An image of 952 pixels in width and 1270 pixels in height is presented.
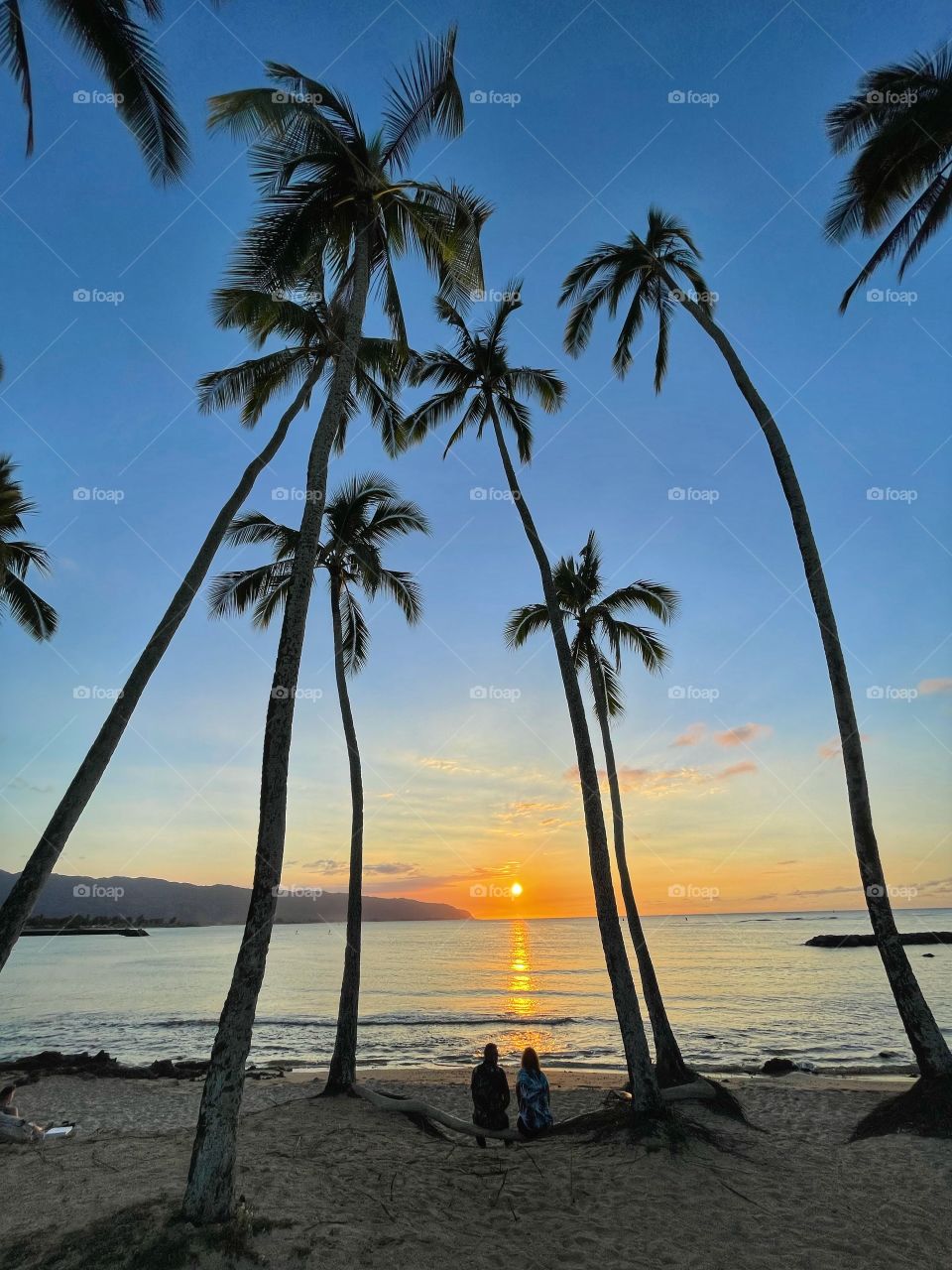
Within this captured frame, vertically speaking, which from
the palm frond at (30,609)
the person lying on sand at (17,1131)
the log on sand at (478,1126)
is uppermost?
the palm frond at (30,609)

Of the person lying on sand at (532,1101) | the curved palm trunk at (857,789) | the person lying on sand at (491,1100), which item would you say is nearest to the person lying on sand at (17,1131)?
the person lying on sand at (491,1100)

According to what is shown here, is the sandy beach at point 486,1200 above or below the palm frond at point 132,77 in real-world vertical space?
below

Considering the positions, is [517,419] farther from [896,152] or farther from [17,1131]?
[17,1131]

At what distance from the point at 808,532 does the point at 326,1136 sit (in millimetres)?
11822

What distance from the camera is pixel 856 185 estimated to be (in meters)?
12.1

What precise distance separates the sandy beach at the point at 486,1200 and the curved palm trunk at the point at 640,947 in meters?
2.89

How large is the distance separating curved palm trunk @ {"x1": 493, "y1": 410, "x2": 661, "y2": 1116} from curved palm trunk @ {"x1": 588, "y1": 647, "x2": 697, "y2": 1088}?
8.35 feet

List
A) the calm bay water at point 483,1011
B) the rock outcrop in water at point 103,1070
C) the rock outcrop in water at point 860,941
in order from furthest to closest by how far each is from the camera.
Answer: the rock outcrop in water at point 860,941 → the calm bay water at point 483,1011 → the rock outcrop in water at point 103,1070

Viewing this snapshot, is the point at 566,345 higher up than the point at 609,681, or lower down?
higher up

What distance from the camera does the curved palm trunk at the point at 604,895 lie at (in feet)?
30.5

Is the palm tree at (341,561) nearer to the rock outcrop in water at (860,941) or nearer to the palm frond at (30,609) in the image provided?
the palm frond at (30,609)

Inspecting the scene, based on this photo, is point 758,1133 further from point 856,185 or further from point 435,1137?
point 856,185

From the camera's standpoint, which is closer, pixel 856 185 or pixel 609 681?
pixel 856 185

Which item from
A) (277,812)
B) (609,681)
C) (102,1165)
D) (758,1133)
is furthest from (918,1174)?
(609,681)
